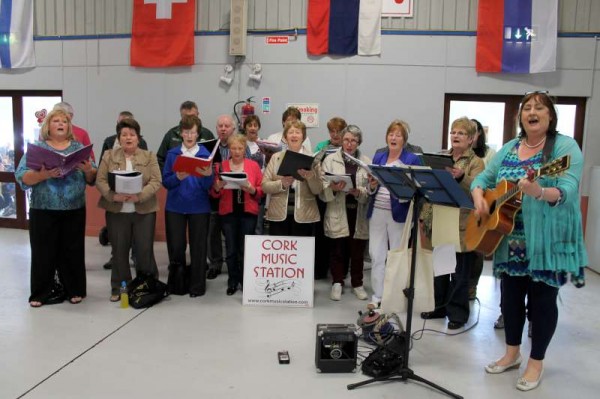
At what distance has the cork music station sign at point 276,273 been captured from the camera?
421 cm

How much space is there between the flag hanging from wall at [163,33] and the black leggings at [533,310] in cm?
498

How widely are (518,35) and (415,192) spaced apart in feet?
13.5

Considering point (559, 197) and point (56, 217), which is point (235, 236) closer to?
point (56, 217)

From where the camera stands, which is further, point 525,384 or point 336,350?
point 336,350

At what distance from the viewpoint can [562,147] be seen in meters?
2.69

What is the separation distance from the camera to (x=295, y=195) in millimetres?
4426

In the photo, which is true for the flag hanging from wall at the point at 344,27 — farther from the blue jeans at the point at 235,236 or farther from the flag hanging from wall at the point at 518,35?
the blue jeans at the point at 235,236

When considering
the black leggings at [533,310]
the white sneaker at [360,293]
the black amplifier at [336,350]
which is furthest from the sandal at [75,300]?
the black leggings at [533,310]

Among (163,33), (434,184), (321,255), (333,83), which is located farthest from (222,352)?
(163,33)

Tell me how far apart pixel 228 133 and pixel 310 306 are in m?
1.85

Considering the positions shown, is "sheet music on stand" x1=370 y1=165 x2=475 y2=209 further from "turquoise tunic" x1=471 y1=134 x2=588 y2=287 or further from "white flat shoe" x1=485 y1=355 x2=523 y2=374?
"white flat shoe" x1=485 y1=355 x2=523 y2=374

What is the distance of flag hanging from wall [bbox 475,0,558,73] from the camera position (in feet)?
19.3

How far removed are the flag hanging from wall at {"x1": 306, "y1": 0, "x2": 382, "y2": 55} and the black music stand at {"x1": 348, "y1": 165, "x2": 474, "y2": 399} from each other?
3.69 meters

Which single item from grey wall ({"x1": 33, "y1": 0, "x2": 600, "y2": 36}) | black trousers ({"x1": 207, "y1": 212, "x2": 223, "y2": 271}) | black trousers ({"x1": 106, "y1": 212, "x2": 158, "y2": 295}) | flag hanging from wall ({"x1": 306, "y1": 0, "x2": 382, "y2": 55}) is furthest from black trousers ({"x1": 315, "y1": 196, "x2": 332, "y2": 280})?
grey wall ({"x1": 33, "y1": 0, "x2": 600, "y2": 36})
